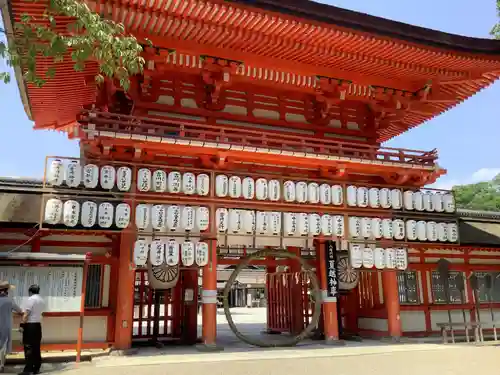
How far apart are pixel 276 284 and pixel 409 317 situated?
5.34 metres

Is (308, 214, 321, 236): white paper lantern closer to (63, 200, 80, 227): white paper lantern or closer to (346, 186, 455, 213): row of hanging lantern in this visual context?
(346, 186, 455, 213): row of hanging lantern

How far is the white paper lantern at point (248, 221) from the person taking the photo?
1341 centimetres

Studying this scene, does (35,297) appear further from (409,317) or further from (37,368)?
(409,317)

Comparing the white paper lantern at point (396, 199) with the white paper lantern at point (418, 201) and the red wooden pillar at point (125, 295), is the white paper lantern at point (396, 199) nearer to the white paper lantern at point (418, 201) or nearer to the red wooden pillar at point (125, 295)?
the white paper lantern at point (418, 201)

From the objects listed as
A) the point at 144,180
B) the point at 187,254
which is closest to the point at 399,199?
the point at 187,254

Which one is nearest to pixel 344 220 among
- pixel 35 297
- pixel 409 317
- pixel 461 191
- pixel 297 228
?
pixel 297 228

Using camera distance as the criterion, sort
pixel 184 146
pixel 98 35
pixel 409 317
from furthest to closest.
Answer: pixel 409 317, pixel 184 146, pixel 98 35

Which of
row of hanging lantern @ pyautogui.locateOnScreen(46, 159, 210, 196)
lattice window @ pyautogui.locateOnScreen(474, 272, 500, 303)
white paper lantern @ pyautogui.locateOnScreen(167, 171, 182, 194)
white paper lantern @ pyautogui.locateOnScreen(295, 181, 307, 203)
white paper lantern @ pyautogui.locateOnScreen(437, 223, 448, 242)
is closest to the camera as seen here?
row of hanging lantern @ pyautogui.locateOnScreen(46, 159, 210, 196)

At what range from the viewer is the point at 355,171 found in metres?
Result: 15.3

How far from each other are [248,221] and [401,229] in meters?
5.59

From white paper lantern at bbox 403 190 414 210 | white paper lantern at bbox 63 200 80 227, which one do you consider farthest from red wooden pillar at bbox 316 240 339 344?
white paper lantern at bbox 63 200 80 227

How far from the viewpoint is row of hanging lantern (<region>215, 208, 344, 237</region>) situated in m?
13.3

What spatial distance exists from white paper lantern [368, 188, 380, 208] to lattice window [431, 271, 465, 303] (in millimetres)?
4302

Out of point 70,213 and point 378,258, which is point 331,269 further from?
point 70,213
